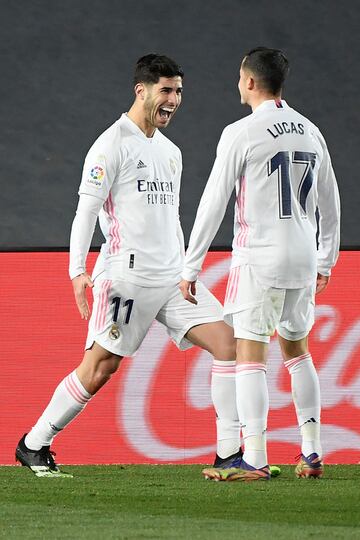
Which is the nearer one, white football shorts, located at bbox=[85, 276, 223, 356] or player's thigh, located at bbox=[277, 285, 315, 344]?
player's thigh, located at bbox=[277, 285, 315, 344]

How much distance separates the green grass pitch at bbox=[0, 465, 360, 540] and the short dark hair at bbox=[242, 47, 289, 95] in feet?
3.79

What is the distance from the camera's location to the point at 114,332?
441cm

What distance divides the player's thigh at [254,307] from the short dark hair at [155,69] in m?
0.83

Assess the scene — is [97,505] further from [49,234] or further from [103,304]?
[49,234]

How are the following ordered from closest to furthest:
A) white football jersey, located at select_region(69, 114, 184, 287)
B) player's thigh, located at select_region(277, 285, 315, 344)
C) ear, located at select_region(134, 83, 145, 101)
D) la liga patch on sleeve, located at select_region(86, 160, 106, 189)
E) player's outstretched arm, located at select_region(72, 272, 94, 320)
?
player's thigh, located at select_region(277, 285, 315, 344) < player's outstretched arm, located at select_region(72, 272, 94, 320) < la liga patch on sleeve, located at select_region(86, 160, 106, 189) < white football jersey, located at select_region(69, 114, 184, 287) < ear, located at select_region(134, 83, 145, 101)

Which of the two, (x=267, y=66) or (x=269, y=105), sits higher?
(x=267, y=66)

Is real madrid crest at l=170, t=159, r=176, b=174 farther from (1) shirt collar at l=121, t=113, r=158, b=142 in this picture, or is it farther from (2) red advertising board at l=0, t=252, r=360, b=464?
(2) red advertising board at l=0, t=252, r=360, b=464

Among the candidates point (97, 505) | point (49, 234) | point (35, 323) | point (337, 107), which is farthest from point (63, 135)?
point (97, 505)

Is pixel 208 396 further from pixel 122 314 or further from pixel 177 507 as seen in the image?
pixel 177 507

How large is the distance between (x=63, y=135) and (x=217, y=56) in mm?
1206

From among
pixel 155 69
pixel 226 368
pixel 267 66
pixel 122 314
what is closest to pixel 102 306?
pixel 122 314

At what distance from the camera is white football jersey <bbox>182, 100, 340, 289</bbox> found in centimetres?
399

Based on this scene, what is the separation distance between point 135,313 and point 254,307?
559mm

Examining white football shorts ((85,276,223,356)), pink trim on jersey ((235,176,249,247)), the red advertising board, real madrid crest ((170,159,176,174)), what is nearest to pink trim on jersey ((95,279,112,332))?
white football shorts ((85,276,223,356))
